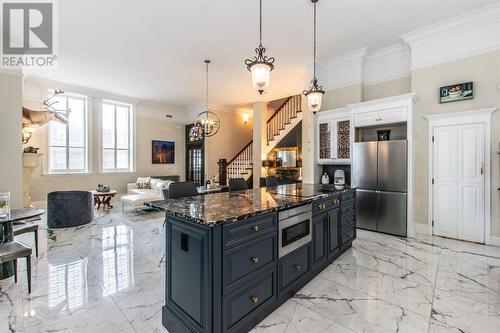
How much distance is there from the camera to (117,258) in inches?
134

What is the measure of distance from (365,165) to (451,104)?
1.70 meters

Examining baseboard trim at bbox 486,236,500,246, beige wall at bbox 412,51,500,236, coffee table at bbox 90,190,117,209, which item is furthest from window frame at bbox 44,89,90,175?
baseboard trim at bbox 486,236,500,246

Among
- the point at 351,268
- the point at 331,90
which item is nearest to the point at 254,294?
the point at 351,268

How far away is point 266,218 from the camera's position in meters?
2.04

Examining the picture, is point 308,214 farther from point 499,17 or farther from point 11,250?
point 499,17

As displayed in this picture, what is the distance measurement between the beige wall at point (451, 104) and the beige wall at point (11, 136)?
7.73 m

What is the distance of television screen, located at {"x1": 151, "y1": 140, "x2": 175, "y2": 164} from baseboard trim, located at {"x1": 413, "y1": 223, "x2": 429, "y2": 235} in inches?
341

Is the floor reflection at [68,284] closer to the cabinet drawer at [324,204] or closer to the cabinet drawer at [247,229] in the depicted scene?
the cabinet drawer at [247,229]

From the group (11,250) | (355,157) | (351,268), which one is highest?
(355,157)

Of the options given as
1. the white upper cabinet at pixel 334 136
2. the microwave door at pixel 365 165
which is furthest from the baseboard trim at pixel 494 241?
the white upper cabinet at pixel 334 136

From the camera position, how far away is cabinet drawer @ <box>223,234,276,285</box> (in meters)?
1.72

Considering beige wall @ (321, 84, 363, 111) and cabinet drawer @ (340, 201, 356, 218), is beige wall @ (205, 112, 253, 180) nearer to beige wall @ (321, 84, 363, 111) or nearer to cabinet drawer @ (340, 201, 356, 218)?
beige wall @ (321, 84, 363, 111)

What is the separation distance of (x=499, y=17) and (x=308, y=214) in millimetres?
4450

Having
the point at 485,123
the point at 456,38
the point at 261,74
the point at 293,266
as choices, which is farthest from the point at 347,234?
the point at 456,38
